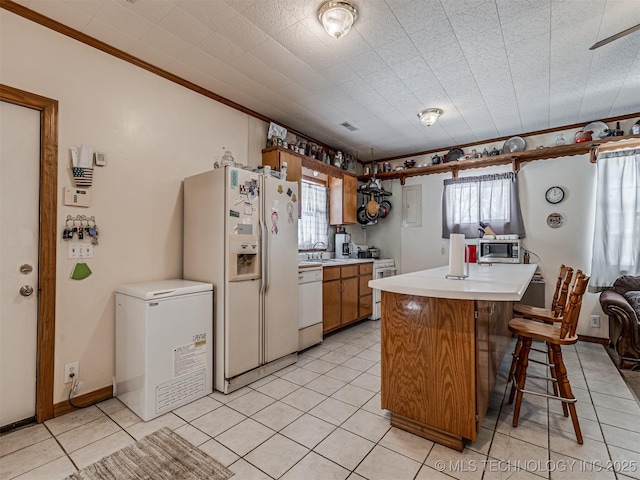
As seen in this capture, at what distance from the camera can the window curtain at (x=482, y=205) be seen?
4.42m

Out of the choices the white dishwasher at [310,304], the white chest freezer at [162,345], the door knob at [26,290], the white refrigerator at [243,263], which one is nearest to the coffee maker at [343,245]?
the white dishwasher at [310,304]

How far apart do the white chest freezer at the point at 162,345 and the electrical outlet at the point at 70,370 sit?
260 mm

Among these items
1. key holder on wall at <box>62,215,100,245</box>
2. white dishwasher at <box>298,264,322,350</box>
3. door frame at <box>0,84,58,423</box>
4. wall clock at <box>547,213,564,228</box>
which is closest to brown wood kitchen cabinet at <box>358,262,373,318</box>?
white dishwasher at <box>298,264,322,350</box>

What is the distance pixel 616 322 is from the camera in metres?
A: 3.28

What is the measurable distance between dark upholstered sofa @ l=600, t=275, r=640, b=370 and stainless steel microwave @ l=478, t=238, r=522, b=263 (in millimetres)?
975

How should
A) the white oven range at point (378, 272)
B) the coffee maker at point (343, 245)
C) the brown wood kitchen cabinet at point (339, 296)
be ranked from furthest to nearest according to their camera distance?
the coffee maker at point (343, 245) → the white oven range at point (378, 272) → the brown wood kitchen cabinet at point (339, 296)

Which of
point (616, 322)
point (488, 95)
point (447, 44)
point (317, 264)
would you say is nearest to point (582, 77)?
point (488, 95)

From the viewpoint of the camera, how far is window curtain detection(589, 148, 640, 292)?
3.64 m

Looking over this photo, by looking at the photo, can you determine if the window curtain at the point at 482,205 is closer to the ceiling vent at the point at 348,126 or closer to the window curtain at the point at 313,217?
the ceiling vent at the point at 348,126

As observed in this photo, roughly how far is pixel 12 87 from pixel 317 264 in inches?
115

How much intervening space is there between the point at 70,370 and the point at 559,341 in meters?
3.37

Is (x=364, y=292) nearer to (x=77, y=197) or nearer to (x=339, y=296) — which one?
(x=339, y=296)

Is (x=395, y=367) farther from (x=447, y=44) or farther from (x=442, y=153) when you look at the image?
(x=442, y=153)
